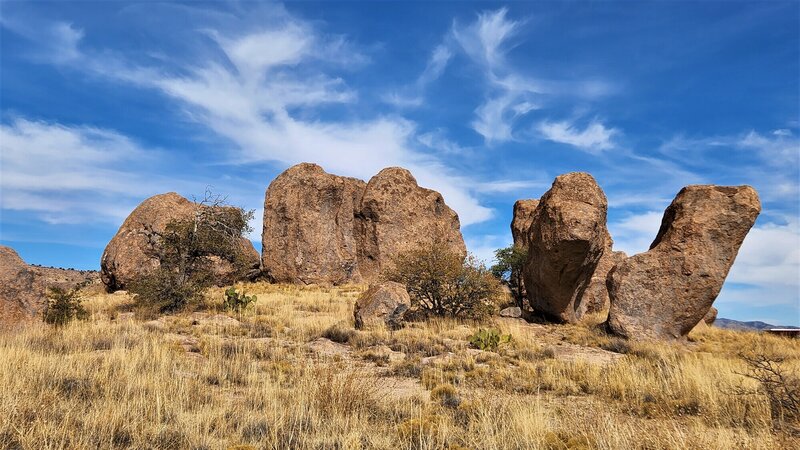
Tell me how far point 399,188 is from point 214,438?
3268 cm

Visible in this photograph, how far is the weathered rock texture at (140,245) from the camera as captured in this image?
89.7ft

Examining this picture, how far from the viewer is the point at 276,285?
103ft

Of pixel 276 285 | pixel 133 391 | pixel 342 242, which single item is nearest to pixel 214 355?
pixel 133 391

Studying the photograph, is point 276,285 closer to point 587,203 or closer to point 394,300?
point 394,300

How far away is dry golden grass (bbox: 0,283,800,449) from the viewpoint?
214 inches

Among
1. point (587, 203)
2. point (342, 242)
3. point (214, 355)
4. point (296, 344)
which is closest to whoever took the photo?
point (214, 355)

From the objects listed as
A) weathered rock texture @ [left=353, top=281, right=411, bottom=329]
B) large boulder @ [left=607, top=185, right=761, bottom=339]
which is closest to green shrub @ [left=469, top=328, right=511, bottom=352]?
weathered rock texture @ [left=353, top=281, right=411, bottom=329]

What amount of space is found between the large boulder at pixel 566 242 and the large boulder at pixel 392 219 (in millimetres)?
17794

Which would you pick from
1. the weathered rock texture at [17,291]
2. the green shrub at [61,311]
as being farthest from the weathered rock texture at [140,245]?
the weathered rock texture at [17,291]

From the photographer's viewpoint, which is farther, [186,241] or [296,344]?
[186,241]

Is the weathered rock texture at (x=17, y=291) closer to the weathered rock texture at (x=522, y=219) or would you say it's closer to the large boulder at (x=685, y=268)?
the large boulder at (x=685, y=268)

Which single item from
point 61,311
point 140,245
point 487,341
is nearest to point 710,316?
point 487,341

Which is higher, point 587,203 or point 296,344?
point 587,203

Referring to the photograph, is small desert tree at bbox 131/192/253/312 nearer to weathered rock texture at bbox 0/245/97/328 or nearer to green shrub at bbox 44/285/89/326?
green shrub at bbox 44/285/89/326
